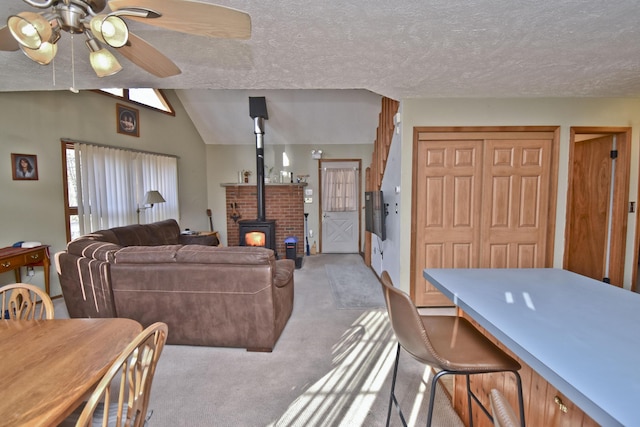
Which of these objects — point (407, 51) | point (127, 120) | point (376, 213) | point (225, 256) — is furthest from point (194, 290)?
point (127, 120)

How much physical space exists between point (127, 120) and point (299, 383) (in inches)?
182

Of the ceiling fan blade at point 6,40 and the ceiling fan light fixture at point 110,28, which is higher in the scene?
the ceiling fan blade at point 6,40

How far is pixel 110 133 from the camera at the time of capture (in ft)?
13.8

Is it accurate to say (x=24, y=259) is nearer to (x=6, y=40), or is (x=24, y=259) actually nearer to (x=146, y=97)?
(x=6, y=40)

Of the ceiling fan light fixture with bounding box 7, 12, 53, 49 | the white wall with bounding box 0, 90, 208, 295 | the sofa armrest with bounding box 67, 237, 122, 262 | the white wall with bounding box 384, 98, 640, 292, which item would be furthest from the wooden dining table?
the white wall with bounding box 384, 98, 640, 292

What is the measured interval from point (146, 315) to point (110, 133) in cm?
314

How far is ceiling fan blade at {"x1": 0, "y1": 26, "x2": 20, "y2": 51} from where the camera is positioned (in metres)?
1.39

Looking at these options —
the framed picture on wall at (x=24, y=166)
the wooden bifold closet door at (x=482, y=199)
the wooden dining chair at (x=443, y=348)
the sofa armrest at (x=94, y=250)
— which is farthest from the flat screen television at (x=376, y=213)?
the framed picture on wall at (x=24, y=166)

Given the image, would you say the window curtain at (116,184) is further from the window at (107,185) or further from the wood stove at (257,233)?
the wood stove at (257,233)

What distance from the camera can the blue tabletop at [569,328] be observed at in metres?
0.74

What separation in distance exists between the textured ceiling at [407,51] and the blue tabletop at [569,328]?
1526mm

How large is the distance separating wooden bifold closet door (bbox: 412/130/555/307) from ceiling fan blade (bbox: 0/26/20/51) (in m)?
3.14

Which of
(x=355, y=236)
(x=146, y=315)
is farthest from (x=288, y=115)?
(x=146, y=315)

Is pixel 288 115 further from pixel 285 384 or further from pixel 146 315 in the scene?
pixel 285 384
